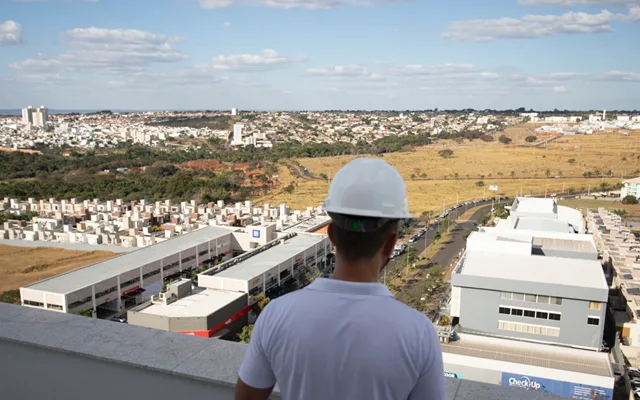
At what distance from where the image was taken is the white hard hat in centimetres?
75

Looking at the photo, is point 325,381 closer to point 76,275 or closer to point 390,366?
point 390,366

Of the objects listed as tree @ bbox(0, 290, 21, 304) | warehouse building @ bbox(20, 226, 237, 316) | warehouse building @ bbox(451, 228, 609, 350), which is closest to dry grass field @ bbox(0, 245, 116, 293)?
tree @ bbox(0, 290, 21, 304)

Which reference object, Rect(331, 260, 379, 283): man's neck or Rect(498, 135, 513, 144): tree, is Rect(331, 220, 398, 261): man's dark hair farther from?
Rect(498, 135, 513, 144): tree

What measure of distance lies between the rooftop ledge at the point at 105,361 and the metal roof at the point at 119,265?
947 centimetres

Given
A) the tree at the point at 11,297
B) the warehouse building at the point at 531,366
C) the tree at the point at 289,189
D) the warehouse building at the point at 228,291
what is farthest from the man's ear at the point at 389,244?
the tree at the point at 289,189

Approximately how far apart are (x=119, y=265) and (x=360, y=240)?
12137 millimetres

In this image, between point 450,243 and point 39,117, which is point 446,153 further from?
point 39,117

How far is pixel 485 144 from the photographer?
4716 cm

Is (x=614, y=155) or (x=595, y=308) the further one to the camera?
(x=614, y=155)

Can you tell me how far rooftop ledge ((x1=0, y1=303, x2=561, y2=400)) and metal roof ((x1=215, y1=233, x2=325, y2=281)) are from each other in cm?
946

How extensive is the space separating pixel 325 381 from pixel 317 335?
6 centimetres

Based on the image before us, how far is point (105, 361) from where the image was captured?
4.47 ft

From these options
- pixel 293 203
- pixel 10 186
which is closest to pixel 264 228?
pixel 293 203

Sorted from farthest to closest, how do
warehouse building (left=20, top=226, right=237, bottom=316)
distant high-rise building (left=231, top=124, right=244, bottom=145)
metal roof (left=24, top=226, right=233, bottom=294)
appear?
distant high-rise building (left=231, top=124, right=244, bottom=145) < metal roof (left=24, top=226, right=233, bottom=294) < warehouse building (left=20, top=226, right=237, bottom=316)
